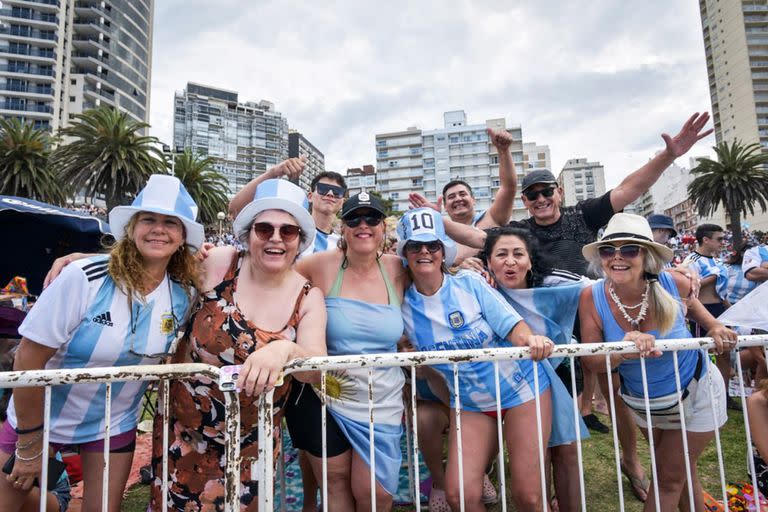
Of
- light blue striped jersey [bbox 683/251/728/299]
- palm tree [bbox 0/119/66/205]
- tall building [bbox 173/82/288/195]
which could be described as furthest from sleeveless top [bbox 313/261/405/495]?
tall building [bbox 173/82/288/195]

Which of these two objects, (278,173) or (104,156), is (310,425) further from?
(104,156)

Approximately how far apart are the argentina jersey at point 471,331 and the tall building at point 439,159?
86885mm

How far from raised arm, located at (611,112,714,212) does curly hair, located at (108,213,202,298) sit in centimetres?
323

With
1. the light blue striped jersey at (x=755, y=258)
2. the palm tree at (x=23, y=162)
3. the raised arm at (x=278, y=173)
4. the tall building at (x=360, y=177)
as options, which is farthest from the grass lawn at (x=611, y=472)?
the tall building at (x=360, y=177)

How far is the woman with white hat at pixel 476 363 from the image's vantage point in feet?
7.22

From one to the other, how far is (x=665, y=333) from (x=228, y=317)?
2517mm

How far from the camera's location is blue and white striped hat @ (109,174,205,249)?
1975 millimetres

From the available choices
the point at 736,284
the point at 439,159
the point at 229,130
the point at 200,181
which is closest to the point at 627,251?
the point at 736,284

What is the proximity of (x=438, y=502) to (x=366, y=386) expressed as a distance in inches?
60.2

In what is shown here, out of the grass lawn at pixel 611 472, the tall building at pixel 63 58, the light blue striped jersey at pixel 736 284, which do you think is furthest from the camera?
the tall building at pixel 63 58

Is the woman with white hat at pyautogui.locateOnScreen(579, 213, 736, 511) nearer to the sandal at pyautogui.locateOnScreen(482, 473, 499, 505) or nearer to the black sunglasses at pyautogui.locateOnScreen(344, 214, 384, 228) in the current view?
the sandal at pyautogui.locateOnScreen(482, 473, 499, 505)

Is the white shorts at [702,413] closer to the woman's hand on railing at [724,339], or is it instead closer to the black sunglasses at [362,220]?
the woman's hand on railing at [724,339]

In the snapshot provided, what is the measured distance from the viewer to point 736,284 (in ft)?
17.8

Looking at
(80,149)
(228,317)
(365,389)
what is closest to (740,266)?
(365,389)
